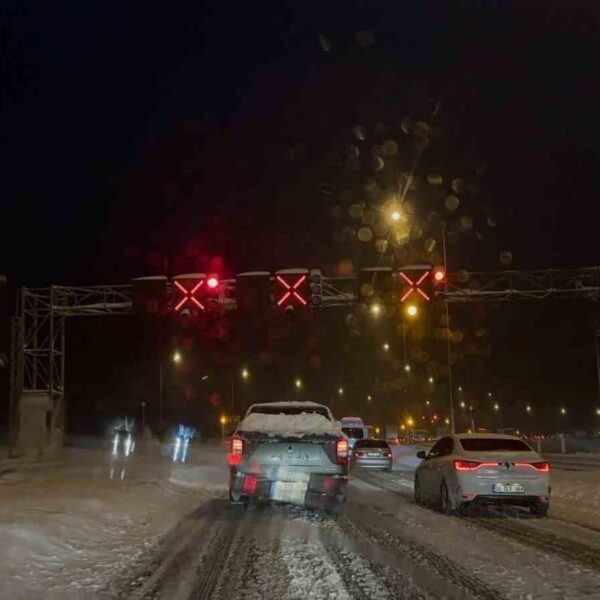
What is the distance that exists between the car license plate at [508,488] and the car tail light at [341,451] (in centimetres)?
254

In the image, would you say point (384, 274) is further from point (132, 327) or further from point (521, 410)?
point (521, 410)

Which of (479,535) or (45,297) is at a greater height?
(45,297)

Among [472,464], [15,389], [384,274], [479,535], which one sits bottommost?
[479,535]

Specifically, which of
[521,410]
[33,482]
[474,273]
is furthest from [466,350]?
[33,482]

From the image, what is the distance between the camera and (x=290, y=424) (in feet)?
47.6

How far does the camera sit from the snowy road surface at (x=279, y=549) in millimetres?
7672

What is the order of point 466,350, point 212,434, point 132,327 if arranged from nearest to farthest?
point 132,327 < point 212,434 < point 466,350

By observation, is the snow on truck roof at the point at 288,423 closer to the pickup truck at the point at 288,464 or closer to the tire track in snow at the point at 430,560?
the pickup truck at the point at 288,464

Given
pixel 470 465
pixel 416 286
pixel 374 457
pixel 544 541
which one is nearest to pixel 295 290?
pixel 416 286

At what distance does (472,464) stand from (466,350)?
83.7 meters

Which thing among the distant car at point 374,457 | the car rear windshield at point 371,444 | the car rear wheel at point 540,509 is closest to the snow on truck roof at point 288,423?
the car rear wheel at point 540,509

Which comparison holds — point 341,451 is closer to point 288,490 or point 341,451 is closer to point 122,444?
point 288,490

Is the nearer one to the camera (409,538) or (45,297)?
(409,538)

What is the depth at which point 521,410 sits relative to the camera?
106 meters
